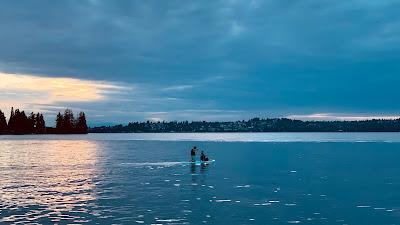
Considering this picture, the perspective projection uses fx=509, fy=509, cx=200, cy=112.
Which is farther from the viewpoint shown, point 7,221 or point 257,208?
point 257,208

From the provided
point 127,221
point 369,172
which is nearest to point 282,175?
point 369,172

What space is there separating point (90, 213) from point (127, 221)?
4077 millimetres

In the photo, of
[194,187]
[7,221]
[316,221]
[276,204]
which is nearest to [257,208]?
[276,204]

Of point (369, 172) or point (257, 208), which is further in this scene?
point (369, 172)

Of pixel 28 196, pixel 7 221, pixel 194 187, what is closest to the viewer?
pixel 7 221

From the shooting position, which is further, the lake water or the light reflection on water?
the light reflection on water

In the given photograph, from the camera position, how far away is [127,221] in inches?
1241

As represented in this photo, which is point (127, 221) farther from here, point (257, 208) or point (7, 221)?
point (257, 208)

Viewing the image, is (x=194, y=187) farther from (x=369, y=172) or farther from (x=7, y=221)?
(x=369, y=172)

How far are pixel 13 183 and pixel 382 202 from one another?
35692 mm

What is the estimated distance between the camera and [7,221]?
103 feet

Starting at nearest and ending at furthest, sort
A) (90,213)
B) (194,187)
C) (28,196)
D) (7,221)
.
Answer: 1. (7,221)
2. (90,213)
3. (28,196)
4. (194,187)

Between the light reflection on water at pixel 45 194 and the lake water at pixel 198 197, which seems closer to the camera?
the lake water at pixel 198 197

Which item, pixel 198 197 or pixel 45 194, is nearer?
pixel 198 197
